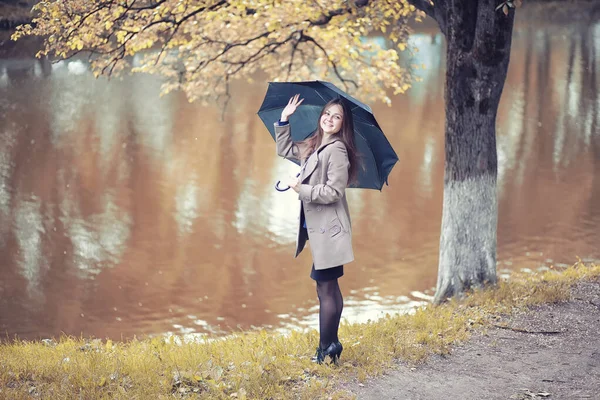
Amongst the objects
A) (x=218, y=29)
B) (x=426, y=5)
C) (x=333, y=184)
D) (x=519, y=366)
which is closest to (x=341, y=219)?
(x=333, y=184)

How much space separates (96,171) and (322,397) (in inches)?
701

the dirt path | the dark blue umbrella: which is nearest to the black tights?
the dirt path

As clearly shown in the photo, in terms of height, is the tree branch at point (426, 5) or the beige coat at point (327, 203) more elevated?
the tree branch at point (426, 5)

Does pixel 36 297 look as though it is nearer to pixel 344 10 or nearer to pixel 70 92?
pixel 344 10

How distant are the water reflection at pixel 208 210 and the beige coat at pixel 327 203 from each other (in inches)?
320

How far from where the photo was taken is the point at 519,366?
5488 mm

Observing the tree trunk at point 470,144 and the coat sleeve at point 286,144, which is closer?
the coat sleeve at point 286,144

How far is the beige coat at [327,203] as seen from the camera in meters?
4.47

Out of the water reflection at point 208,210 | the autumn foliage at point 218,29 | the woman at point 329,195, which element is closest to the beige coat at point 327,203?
the woman at point 329,195

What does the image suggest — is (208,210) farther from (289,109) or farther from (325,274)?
(325,274)

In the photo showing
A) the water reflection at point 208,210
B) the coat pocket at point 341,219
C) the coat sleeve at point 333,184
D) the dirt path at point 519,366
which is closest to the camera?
the coat sleeve at point 333,184

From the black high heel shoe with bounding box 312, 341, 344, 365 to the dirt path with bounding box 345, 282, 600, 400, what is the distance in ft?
0.84

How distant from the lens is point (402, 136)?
24312mm

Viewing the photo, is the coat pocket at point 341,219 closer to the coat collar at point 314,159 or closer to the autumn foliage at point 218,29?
the coat collar at point 314,159
